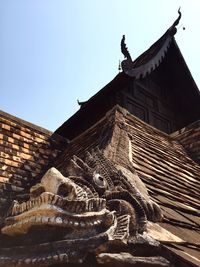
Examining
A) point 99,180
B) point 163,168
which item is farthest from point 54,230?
point 163,168

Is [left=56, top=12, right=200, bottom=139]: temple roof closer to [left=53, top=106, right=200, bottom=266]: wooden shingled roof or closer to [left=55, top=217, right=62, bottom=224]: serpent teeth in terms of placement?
[left=53, top=106, right=200, bottom=266]: wooden shingled roof

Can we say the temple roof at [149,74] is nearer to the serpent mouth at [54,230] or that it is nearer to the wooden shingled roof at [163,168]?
the wooden shingled roof at [163,168]

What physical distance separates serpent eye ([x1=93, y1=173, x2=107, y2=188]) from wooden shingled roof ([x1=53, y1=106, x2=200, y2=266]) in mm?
411

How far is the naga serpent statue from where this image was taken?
192cm

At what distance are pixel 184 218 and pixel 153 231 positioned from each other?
2.38 feet

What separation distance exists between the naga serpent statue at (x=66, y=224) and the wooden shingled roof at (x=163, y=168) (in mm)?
242

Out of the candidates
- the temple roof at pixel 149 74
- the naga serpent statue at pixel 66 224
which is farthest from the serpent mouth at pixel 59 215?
the temple roof at pixel 149 74

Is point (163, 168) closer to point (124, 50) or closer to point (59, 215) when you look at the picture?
point (59, 215)

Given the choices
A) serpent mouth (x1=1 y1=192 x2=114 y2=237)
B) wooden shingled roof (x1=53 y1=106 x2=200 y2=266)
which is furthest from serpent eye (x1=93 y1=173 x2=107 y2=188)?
wooden shingled roof (x1=53 y1=106 x2=200 y2=266)

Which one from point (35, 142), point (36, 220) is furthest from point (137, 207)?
point (35, 142)

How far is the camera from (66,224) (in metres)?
2.01

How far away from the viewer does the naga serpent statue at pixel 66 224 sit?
1.92 metres

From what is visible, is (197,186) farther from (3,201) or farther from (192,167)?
(3,201)

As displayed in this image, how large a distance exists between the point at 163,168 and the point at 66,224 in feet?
7.95
